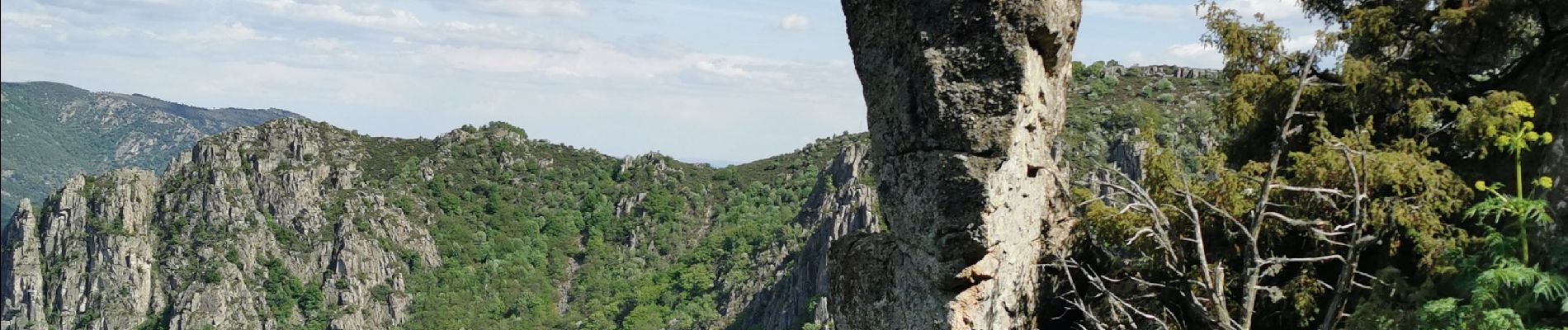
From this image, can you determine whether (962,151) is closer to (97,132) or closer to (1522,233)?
(1522,233)

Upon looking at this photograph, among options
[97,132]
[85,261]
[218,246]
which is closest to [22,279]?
[85,261]

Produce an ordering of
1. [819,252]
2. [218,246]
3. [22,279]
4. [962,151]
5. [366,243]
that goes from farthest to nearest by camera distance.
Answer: [366,243] → [22,279] → [218,246] → [819,252] → [962,151]

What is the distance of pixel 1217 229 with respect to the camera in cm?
1241

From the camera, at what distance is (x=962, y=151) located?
35.8ft

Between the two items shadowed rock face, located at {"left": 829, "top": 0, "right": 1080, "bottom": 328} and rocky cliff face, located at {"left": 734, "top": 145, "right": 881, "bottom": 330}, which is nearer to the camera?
shadowed rock face, located at {"left": 829, "top": 0, "right": 1080, "bottom": 328}

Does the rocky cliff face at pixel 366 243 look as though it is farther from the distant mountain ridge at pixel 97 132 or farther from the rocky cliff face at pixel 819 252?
the distant mountain ridge at pixel 97 132

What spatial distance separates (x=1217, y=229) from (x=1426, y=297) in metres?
2.50

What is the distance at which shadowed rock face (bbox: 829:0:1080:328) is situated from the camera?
10719 millimetres

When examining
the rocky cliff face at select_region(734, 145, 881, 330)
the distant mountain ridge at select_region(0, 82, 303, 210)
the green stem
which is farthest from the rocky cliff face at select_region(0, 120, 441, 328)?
the green stem

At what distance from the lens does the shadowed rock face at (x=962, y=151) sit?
10.7 meters

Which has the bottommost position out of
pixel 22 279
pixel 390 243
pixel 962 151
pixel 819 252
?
pixel 22 279

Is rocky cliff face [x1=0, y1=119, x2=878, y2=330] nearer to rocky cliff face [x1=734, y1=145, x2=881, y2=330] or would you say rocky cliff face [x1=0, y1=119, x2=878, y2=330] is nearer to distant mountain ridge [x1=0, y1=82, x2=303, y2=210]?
rocky cliff face [x1=734, y1=145, x2=881, y2=330]

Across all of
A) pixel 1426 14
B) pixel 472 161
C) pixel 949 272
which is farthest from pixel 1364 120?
pixel 472 161

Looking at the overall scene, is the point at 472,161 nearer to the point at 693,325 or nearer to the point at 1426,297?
the point at 693,325
